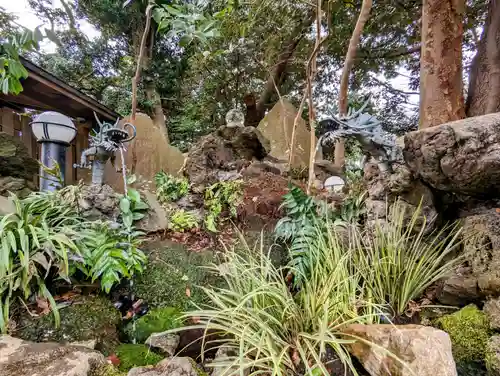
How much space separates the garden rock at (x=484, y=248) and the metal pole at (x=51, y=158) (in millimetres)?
3188

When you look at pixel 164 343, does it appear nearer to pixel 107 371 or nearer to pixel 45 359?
pixel 107 371

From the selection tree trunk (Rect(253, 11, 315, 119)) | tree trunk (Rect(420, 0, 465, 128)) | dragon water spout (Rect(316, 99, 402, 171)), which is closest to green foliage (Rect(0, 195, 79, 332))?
dragon water spout (Rect(316, 99, 402, 171))

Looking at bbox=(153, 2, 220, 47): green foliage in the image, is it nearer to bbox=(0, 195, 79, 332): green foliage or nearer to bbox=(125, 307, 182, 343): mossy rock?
bbox=(0, 195, 79, 332): green foliage

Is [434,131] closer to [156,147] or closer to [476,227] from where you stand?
[476,227]

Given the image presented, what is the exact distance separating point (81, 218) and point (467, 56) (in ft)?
21.7

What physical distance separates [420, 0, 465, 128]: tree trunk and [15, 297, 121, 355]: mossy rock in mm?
2690

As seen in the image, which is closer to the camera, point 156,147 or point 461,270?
point 461,270

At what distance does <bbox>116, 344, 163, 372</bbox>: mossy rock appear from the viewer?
140 centimetres

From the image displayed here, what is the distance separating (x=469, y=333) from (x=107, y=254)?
2.07 meters

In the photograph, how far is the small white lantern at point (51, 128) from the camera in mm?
2498

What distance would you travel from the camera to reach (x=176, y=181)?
9.54ft

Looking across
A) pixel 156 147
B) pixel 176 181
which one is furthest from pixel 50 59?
pixel 176 181

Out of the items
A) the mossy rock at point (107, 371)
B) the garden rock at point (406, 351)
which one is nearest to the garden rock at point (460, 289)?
the garden rock at point (406, 351)

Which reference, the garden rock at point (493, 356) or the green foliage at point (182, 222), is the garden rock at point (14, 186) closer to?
the green foliage at point (182, 222)
